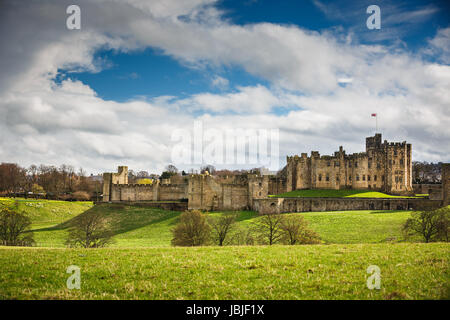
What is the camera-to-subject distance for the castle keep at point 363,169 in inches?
2591

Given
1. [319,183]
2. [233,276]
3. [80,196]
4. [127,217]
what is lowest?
[127,217]

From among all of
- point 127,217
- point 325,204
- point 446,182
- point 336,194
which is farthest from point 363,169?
point 127,217

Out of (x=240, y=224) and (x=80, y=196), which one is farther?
(x=80, y=196)

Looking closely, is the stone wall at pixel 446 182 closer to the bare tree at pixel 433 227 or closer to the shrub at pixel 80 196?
the bare tree at pixel 433 227

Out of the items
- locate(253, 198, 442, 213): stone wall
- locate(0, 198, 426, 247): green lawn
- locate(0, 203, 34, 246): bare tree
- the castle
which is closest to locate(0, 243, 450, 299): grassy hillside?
locate(0, 198, 426, 247): green lawn

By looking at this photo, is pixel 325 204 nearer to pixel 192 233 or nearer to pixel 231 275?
pixel 192 233

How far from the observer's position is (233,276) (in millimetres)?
10344

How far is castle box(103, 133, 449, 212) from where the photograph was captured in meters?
57.8

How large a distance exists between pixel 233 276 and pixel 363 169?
6397cm

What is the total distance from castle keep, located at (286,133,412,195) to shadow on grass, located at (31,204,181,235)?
2830 centimetres

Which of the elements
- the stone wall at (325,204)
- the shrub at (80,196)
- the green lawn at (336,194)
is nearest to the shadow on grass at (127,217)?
the stone wall at (325,204)

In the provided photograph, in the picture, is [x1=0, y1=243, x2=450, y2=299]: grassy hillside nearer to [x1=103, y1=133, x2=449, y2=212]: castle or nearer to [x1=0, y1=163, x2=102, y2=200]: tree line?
[x1=103, y1=133, x2=449, y2=212]: castle
